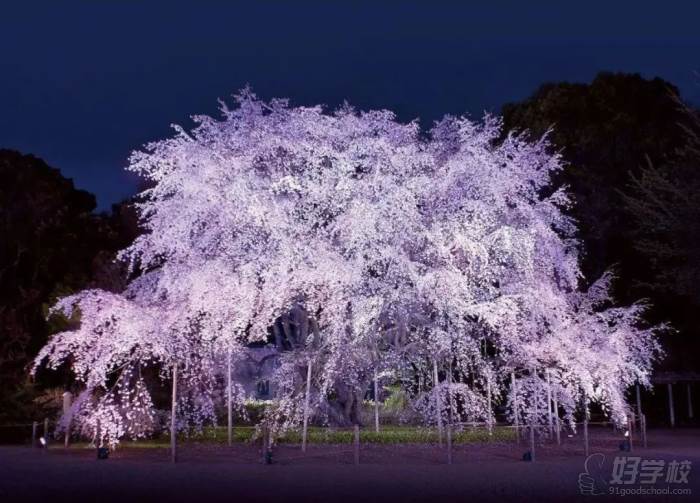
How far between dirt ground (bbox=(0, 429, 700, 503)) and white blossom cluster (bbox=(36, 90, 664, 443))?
4.86ft

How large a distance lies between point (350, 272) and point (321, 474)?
5.70 meters

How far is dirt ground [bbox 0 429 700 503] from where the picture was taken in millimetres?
13070

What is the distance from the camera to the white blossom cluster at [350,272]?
21.4m

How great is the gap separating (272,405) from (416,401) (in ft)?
12.6

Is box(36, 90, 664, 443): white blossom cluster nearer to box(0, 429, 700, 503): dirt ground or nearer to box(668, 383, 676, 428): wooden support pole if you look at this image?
box(0, 429, 700, 503): dirt ground

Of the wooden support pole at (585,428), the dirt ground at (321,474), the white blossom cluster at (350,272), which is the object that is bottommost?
the dirt ground at (321,474)

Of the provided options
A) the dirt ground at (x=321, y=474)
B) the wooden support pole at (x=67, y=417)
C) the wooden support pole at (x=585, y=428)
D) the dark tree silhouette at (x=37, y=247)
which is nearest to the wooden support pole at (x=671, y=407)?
the dirt ground at (x=321, y=474)

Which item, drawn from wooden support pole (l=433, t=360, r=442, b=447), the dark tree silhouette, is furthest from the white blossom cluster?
the dark tree silhouette

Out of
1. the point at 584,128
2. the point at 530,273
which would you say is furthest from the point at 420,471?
the point at 584,128

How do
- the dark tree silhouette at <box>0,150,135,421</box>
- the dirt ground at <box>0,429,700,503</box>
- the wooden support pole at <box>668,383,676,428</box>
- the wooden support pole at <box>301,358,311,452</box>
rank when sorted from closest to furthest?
1. the dirt ground at <box>0,429,700,503</box>
2. the wooden support pole at <box>301,358,311,452</box>
3. the dark tree silhouette at <box>0,150,135,421</box>
4. the wooden support pole at <box>668,383,676,428</box>

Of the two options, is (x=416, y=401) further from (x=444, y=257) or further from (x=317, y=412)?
(x=444, y=257)

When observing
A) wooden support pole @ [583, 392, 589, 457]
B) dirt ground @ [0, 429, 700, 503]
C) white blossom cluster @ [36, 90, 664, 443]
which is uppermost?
white blossom cluster @ [36, 90, 664, 443]

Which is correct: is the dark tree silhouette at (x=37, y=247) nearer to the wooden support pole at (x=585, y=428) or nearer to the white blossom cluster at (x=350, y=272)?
the white blossom cluster at (x=350, y=272)

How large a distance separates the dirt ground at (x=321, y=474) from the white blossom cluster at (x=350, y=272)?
4.86 ft
